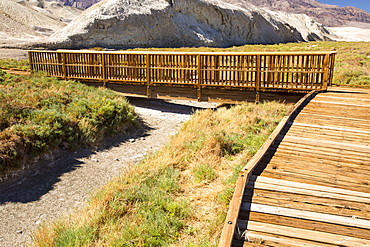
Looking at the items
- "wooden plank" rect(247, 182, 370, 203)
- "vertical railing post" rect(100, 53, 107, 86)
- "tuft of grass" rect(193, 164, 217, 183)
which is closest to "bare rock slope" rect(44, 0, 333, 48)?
"vertical railing post" rect(100, 53, 107, 86)

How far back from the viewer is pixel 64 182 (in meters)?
8.75

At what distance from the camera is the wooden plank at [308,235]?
391cm

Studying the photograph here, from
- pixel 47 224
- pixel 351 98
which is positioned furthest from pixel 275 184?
pixel 351 98

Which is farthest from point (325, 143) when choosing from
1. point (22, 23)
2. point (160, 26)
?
point (22, 23)

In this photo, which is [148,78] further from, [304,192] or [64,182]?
[304,192]

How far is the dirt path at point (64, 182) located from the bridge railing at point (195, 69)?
2.26 meters

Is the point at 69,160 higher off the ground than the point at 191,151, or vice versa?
the point at 191,151

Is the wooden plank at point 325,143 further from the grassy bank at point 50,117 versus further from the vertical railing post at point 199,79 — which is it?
the vertical railing post at point 199,79

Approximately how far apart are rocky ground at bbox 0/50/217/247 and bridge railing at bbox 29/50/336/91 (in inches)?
87.5

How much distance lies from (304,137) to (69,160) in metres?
6.36

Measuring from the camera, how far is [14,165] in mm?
8680

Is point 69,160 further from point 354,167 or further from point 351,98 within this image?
point 351,98

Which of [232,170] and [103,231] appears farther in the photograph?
[232,170]

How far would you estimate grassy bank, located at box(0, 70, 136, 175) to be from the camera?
927 centimetres
